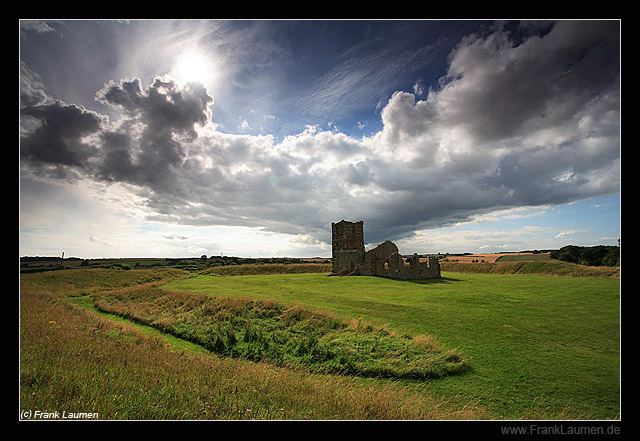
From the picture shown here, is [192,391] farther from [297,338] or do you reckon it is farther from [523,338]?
[523,338]

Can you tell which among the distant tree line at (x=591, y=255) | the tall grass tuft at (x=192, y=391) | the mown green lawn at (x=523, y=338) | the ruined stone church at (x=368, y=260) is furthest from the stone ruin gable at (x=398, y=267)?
the tall grass tuft at (x=192, y=391)

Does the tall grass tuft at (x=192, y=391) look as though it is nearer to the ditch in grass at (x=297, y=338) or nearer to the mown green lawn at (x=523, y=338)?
the ditch in grass at (x=297, y=338)

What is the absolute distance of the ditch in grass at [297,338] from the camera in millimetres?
7191

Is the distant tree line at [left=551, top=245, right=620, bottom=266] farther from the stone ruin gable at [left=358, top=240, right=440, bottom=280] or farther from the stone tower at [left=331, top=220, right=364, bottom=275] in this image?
the stone tower at [left=331, top=220, right=364, bottom=275]

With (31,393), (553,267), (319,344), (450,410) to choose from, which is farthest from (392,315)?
(553,267)

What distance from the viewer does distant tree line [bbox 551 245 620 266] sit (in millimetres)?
26737

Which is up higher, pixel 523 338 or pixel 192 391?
pixel 192 391

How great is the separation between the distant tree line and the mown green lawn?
16463 mm

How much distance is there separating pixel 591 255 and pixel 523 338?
32541 millimetres

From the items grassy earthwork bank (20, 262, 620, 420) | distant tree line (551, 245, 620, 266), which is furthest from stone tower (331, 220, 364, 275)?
distant tree line (551, 245, 620, 266)

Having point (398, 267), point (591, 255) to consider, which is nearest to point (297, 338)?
point (398, 267)

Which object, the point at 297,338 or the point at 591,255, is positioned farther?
the point at 591,255

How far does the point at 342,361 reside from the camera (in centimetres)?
781
